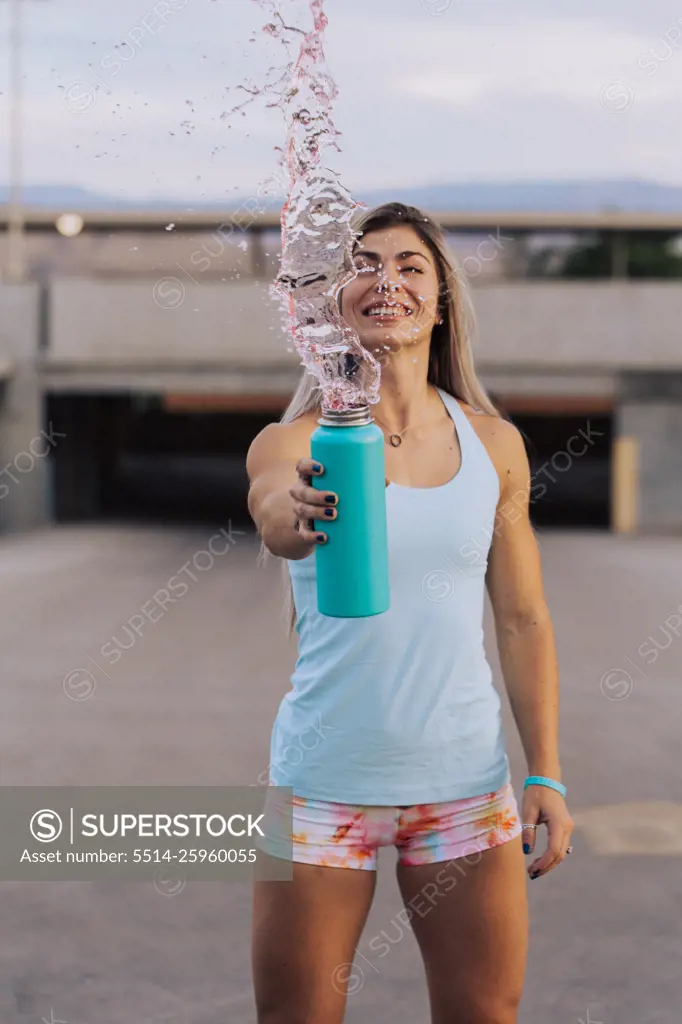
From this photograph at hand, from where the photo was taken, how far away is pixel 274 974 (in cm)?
226

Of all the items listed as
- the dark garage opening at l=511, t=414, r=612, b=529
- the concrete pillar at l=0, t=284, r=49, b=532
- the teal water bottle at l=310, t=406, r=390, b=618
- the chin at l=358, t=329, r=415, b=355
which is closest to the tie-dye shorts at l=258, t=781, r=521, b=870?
the teal water bottle at l=310, t=406, r=390, b=618

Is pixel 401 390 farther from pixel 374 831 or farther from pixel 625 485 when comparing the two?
pixel 625 485

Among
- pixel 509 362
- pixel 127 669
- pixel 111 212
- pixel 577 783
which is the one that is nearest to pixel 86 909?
pixel 577 783

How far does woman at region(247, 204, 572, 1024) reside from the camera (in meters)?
2.24

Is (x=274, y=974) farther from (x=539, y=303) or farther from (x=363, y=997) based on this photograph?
(x=539, y=303)

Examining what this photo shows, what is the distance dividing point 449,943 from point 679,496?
1857cm

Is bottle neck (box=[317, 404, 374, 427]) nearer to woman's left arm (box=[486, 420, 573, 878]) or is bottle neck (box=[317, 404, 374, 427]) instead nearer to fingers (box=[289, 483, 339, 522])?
fingers (box=[289, 483, 339, 522])

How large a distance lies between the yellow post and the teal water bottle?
18.3 m

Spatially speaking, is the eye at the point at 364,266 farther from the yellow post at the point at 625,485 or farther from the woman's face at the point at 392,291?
the yellow post at the point at 625,485

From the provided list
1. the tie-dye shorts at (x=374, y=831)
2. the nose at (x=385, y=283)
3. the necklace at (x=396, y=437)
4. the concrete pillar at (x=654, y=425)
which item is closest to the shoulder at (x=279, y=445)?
the necklace at (x=396, y=437)

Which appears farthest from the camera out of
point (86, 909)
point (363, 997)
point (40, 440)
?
point (40, 440)

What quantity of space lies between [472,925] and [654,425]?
60.1 ft

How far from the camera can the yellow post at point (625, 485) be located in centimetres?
1991

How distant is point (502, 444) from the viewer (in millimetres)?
2500
